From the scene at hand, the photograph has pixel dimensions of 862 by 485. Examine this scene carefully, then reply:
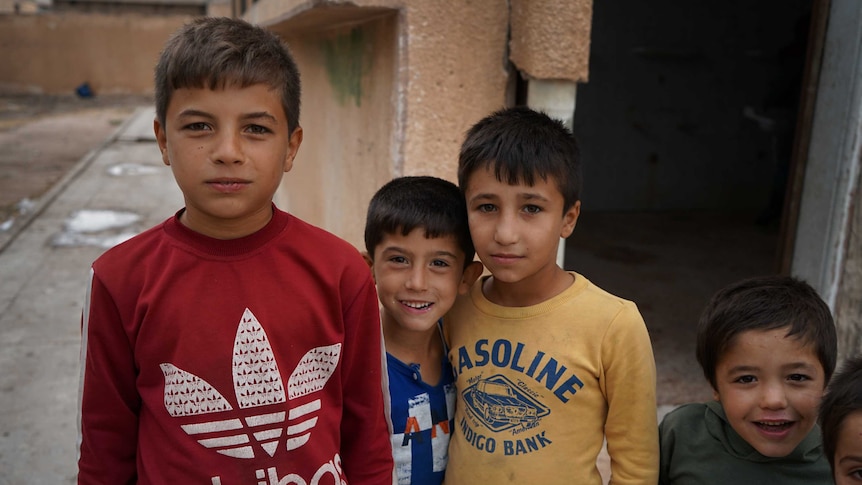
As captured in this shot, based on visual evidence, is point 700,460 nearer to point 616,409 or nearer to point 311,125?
point 616,409

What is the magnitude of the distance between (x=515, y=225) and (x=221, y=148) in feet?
2.16

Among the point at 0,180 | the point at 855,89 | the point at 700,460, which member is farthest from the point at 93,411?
the point at 0,180

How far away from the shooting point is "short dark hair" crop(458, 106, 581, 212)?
1.58 metres

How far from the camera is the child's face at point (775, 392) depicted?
1.49 metres

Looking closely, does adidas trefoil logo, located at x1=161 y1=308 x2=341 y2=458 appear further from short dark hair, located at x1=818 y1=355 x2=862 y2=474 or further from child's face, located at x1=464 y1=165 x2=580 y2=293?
short dark hair, located at x1=818 y1=355 x2=862 y2=474

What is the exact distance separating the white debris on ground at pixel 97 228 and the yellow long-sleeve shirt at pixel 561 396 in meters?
5.37

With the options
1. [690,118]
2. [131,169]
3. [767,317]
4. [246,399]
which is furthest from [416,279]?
[131,169]

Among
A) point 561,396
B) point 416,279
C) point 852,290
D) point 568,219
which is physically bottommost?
point 852,290

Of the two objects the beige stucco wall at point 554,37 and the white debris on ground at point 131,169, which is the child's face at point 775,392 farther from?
the white debris on ground at point 131,169

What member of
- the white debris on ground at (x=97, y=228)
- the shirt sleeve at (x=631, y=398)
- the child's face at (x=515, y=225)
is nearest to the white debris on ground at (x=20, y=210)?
the white debris on ground at (x=97, y=228)

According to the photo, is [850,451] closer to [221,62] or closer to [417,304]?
[417,304]

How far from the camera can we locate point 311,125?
14.7 ft

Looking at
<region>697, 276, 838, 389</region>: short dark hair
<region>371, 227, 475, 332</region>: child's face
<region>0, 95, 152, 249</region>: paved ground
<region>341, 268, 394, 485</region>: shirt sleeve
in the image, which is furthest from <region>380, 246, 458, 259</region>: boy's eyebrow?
<region>0, 95, 152, 249</region>: paved ground

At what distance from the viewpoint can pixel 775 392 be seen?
→ 4.89 feet
